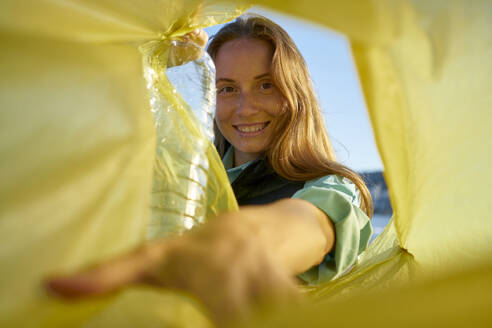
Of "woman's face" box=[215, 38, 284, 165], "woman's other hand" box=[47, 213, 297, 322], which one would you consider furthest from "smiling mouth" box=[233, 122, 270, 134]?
"woman's other hand" box=[47, 213, 297, 322]

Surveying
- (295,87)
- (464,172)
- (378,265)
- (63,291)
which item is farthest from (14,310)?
(295,87)

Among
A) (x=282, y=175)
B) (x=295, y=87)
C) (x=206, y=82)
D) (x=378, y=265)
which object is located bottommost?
(x=378, y=265)

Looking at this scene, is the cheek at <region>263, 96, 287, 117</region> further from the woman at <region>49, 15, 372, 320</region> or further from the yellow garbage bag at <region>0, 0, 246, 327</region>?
the yellow garbage bag at <region>0, 0, 246, 327</region>

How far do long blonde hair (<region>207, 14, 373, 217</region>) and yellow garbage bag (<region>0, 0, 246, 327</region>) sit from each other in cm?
62

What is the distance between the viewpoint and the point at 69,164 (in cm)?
42

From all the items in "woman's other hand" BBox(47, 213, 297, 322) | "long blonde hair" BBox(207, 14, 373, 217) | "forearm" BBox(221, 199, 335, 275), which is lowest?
"woman's other hand" BBox(47, 213, 297, 322)

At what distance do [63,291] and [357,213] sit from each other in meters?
0.65

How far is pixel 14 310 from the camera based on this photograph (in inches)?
13.5

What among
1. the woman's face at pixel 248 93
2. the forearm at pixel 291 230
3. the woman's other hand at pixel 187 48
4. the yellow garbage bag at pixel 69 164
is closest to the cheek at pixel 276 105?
the woman's face at pixel 248 93

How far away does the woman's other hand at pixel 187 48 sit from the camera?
935mm

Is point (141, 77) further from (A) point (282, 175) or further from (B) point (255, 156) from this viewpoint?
(B) point (255, 156)

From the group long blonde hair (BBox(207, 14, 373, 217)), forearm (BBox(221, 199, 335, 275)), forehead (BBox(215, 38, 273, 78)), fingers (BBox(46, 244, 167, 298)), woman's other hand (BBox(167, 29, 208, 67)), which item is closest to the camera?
fingers (BBox(46, 244, 167, 298))

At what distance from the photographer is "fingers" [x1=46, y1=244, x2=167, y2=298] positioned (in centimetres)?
34

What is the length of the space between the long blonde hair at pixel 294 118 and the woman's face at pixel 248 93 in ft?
0.10
